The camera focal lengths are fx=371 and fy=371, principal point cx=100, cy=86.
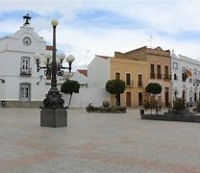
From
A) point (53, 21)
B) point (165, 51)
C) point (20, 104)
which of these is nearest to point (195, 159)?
point (53, 21)

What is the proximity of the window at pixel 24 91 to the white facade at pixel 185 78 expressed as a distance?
20.8 m

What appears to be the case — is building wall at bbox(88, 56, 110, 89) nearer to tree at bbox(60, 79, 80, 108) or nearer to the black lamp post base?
tree at bbox(60, 79, 80, 108)

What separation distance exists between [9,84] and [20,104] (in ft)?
7.68

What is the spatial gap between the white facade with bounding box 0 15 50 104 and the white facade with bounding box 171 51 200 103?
781 inches

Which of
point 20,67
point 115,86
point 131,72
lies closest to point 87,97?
point 115,86

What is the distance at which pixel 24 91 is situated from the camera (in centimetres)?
3928

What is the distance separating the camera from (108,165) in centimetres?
717

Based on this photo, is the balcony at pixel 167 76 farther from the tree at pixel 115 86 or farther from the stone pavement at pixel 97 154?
the stone pavement at pixel 97 154

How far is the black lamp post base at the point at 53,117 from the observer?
15148 mm

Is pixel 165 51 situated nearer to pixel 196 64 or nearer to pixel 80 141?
pixel 196 64

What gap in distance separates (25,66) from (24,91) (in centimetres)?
265

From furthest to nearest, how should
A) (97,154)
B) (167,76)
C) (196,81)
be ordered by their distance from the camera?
(196,81), (167,76), (97,154)

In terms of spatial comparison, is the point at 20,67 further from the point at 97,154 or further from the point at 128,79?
the point at 97,154

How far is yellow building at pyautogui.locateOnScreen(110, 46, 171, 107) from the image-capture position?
4462cm
